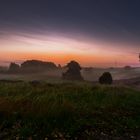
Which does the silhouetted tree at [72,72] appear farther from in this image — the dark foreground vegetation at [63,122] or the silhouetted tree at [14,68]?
the dark foreground vegetation at [63,122]

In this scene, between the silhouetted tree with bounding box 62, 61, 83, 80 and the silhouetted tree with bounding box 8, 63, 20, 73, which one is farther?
the silhouetted tree with bounding box 8, 63, 20, 73

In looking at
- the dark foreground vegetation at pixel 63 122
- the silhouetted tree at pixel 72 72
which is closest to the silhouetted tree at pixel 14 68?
the silhouetted tree at pixel 72 72

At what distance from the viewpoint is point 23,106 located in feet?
46.7

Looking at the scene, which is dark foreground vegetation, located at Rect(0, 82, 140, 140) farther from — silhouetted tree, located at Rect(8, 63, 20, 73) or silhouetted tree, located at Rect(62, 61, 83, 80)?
silhouetted tree, located at Rect(8, 63, 20, 73)

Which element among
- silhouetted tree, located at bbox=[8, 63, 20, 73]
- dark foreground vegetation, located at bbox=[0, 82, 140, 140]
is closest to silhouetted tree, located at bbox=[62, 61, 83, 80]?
silhouetted tree, located at bbox=[8, 63, 20, 73]

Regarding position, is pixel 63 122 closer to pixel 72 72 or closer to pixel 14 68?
pixel 72 72

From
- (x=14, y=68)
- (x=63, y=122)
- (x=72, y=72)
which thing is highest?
(x=63, y=122)

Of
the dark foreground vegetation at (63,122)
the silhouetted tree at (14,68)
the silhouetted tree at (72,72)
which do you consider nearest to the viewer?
the dark foreground vegetation at (63,122)

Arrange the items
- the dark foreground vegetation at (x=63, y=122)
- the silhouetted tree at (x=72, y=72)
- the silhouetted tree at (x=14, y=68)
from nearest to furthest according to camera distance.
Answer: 1. the dark foreground vegetation at (x=63, y=122)
2. the silhouetted tree at (x=72, y=72)
3. the silhouetted tree at (x=14, y=68)

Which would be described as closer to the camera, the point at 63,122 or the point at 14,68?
the point at 63,122

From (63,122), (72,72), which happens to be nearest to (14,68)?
(72,72)

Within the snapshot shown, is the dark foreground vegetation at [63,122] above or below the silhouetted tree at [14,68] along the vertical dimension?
above

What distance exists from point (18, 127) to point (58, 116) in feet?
6.14

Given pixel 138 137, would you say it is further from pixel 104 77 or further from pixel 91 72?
pixel 91 72
